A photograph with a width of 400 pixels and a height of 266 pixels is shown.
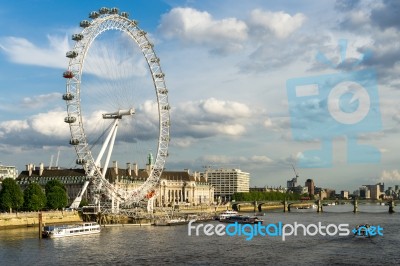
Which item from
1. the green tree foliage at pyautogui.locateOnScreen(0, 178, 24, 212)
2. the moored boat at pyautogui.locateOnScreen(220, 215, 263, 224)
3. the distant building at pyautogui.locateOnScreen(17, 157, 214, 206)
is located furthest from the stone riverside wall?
the moored boat at pyautogui.locateOnScreen(220, 215, 263, 224)

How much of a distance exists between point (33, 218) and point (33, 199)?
6143 millimetres

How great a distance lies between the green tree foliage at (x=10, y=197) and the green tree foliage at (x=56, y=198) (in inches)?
240

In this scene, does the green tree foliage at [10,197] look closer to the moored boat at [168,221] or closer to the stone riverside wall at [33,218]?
the stone riverside wall at [33,218]

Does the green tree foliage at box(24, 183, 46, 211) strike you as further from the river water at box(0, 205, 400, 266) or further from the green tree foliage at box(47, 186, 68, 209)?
the river water at box(0, 205, 400, 266)

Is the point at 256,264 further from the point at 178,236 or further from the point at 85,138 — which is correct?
the point at 85,138

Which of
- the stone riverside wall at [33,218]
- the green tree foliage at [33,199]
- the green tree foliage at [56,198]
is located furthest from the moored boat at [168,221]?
the green tree foliage at [33,199]

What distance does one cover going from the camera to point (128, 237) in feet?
196

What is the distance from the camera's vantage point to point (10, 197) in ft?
250

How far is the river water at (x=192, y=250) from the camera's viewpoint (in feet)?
139

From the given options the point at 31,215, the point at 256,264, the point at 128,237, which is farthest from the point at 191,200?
the point at 256,264

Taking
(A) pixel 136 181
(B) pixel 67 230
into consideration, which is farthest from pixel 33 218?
(A) pixel 136 181

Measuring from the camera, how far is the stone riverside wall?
6816 centimetres

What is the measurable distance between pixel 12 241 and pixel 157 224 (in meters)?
28.1

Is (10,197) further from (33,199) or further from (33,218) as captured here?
(33,218)
